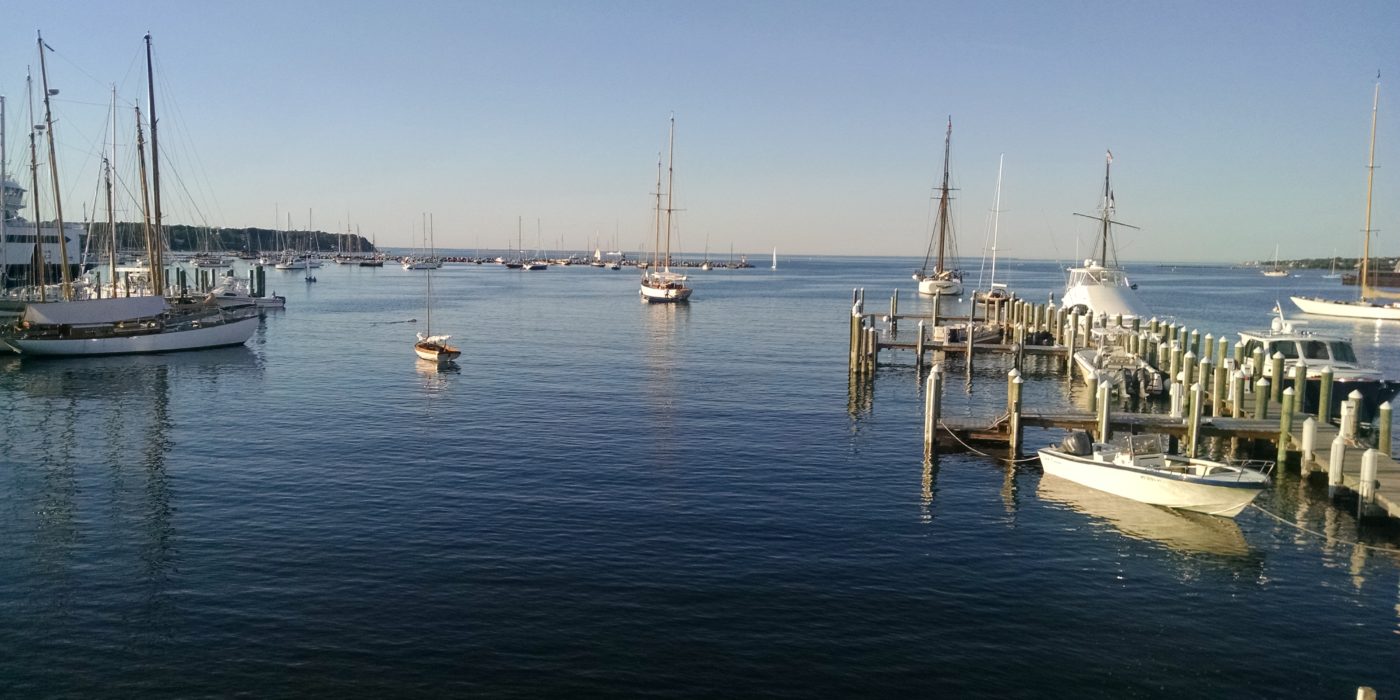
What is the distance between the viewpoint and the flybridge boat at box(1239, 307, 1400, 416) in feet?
122

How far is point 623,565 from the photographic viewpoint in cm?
2261

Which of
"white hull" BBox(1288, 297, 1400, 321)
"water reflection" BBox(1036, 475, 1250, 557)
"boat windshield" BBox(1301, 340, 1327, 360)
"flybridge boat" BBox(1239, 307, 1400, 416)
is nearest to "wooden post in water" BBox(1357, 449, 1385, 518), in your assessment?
"water reflection" BBox(1036, 475, 1250, 557)

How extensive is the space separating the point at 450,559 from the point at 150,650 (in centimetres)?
648

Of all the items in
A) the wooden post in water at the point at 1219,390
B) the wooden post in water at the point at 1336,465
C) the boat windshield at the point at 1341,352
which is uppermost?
the boat windshield at the point at 1341,352

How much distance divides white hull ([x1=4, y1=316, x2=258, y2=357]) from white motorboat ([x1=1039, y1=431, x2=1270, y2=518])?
56968 mm

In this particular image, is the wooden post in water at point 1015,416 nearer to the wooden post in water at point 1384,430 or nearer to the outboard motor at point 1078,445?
the outboard motor at point 1078,445

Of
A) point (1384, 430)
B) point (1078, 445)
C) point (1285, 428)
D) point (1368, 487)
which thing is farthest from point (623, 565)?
point (1285, 428)

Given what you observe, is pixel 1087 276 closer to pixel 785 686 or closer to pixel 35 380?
pixel 785 686

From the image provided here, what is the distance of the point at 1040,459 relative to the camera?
3128 centimetres

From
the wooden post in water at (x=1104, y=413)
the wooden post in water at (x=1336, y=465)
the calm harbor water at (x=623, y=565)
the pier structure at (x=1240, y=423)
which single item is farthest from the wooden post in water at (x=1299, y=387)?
the wooden post in water at (x=1104, y=413)

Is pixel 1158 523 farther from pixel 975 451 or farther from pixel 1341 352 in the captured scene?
pixel 1341 352

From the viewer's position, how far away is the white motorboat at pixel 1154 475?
25.6 meters

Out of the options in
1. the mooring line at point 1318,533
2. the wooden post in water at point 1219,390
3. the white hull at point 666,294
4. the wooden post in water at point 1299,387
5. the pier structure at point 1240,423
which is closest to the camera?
the mooring line at point 1318,533

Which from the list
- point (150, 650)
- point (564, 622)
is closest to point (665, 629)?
point (564, 622)
